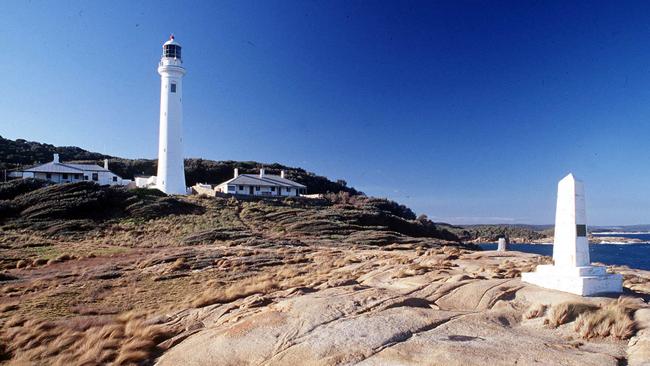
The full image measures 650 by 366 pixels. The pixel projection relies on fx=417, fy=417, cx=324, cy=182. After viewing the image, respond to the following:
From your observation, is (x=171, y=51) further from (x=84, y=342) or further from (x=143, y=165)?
(x=84, y=342)

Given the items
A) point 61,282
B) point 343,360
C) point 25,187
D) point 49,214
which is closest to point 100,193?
point 49,214

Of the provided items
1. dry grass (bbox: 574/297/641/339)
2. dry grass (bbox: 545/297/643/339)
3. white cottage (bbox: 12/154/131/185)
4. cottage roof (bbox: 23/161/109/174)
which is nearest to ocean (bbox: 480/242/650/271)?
dry grass (bbox: 545/297/643/339)

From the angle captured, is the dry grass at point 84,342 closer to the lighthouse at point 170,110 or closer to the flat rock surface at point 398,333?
the flat rock surface at point 398,333

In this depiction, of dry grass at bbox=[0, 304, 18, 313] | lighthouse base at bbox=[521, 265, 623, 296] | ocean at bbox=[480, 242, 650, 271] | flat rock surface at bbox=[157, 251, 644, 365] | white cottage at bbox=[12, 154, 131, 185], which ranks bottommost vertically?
ocean at bbox=[480, 242, 650, 271]

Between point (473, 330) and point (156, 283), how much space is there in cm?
1262

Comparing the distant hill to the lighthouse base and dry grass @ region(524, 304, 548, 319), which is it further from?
dry grass @ region(524, 304, 548, 319)

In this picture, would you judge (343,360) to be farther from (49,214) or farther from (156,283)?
(49,214)

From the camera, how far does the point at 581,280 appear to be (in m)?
9.88

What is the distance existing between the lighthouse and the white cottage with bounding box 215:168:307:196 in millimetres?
7737

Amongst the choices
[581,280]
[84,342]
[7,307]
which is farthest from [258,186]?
[581,280]

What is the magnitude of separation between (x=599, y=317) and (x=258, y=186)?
51621mm

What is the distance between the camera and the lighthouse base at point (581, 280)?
390 inches

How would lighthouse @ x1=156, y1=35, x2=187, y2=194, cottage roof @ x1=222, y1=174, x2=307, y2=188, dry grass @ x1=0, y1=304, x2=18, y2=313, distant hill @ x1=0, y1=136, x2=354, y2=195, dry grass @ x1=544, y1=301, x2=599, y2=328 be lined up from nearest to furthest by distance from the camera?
dry grass @ x1=544, y1=301, x2=599, y2=328, dry grass @ x1=0, y1=304, x2=18, y2=313, lighthouse @ x1=156, y1=35, x2=187, y2=194, cottage roof @ x1=222, y1=174, x2=307, y2=188, distant hill @ x1=0, y1=136, x2=354, y2=195

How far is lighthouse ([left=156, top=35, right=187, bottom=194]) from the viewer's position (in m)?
48.2
